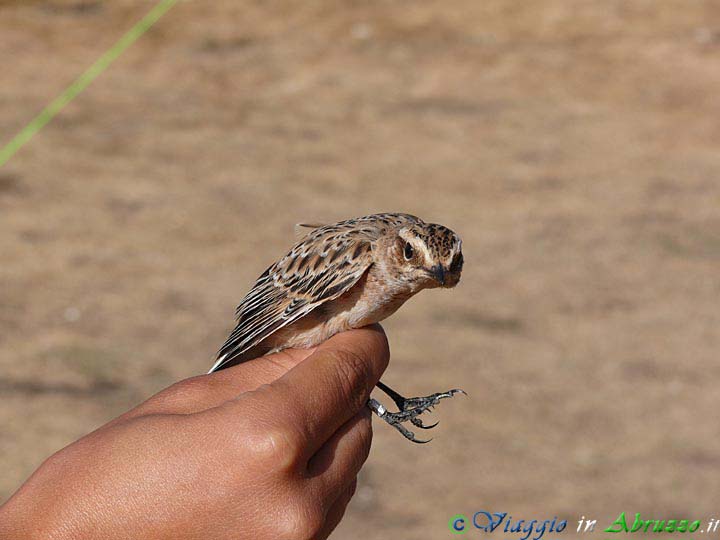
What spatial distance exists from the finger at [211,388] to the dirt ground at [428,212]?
4583 mm

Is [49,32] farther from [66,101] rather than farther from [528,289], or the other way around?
[528,289]

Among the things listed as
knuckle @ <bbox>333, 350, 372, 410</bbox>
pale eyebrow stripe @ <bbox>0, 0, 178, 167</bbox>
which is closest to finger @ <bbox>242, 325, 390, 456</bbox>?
knuckle @ <bbox>333, 350, 372, 410</bbox>

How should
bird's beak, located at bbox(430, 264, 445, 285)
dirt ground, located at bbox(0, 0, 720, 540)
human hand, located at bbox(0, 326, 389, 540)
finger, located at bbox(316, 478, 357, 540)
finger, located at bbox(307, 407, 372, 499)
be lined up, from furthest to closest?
dirt ground, located at bbox(0, 0, 720, 540), bird's beak, located at bbox(430, 264, 445, 285), finger, located at bbox(316, 478, 357, 540), finger, located at bbox(307, 407, 372, 499), human hand, located at bbox(0, 326, 389, 540)

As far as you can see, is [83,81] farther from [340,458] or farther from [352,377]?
[340,458]

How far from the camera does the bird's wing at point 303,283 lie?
589 cm

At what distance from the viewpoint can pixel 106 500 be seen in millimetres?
4086

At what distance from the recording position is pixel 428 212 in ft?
47.0

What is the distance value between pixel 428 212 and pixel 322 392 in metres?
9.98

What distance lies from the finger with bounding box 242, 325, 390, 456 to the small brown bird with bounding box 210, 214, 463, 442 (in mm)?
590

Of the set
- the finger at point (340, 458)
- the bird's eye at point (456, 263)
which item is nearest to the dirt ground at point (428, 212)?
the bird's eye at point (456, 263)

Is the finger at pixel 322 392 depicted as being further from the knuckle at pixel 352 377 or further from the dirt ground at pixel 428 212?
the dirt ground at pixel 428 212

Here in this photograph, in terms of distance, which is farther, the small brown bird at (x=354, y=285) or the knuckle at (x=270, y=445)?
the small brown bird at (x=354, y=285)

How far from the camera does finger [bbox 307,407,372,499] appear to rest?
442 cm

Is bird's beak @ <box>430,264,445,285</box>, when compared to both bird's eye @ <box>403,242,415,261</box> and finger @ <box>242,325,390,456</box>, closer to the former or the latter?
bird's eye @ <box>403,242,415,261</box>
